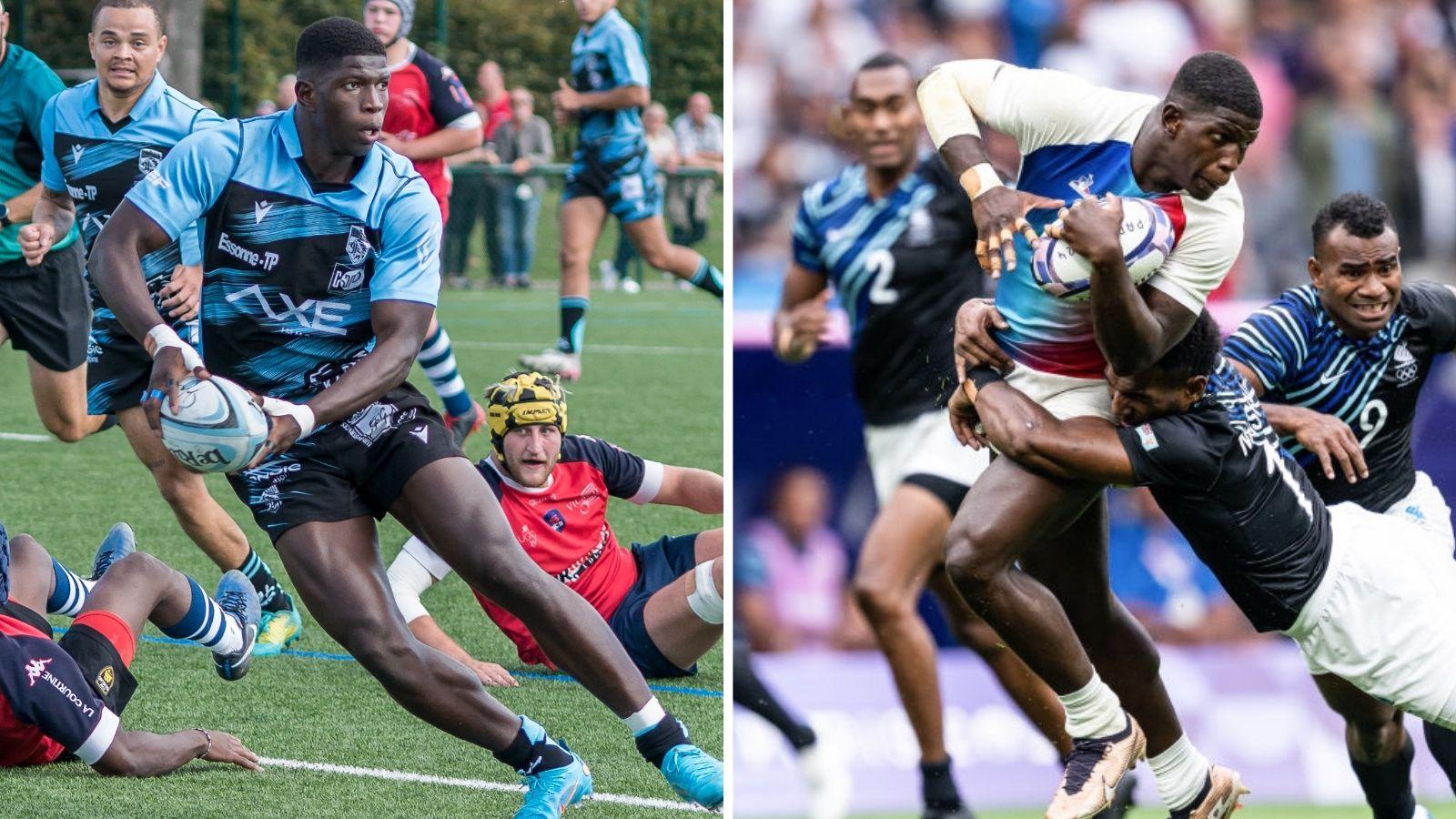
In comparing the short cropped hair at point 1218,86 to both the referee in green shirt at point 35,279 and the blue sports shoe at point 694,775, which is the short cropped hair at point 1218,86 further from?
the referee in green shirt at point 35,279

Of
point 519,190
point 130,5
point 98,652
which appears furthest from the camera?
point 519,190

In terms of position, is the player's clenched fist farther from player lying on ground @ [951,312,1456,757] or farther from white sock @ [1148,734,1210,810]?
white sock @ [1148,734,1210,810]

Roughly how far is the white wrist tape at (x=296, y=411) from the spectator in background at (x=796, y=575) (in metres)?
1.74

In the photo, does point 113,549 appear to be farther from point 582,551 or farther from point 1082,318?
point 1082,318

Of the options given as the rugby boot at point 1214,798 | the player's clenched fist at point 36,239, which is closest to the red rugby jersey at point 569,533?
the player's clenched fist at point 36,239

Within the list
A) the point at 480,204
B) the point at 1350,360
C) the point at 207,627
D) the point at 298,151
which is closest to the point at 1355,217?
the point at 1350,360

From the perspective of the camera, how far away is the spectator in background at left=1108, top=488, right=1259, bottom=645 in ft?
18.4

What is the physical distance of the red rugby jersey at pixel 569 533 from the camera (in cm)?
557

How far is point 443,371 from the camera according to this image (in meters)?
8.45

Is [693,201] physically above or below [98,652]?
below

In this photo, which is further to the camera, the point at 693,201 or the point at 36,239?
the point at 693,201

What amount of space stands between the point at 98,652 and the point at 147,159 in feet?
6.33

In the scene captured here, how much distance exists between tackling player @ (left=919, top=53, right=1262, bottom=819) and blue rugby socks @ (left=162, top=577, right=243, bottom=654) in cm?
205

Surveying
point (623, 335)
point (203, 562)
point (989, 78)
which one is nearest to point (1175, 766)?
point (989, 78)
